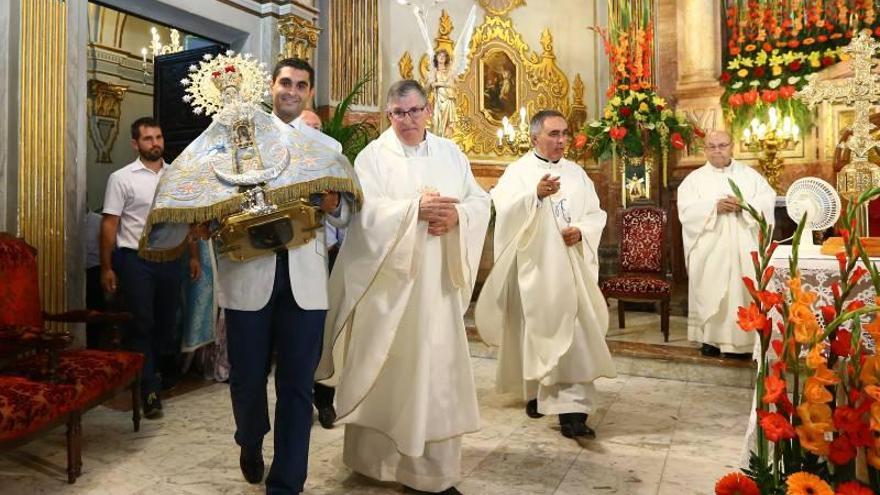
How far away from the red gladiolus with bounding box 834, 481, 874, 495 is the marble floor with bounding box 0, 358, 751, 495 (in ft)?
5.20

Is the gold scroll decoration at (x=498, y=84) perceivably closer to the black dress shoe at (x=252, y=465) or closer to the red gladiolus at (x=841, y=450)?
the black dress shoe at (x=252, y=465)

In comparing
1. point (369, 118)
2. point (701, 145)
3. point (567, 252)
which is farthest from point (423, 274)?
point (701, 145)

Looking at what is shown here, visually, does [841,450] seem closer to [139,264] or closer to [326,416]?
[326,416]

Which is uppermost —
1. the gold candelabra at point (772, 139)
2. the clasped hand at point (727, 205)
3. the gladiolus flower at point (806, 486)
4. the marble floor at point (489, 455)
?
the gold candelabra at point (772, 139)

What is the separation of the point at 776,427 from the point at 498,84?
7.98m

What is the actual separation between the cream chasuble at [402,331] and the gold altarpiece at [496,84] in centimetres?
571

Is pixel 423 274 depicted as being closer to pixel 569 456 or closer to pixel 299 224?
pixel 299 224

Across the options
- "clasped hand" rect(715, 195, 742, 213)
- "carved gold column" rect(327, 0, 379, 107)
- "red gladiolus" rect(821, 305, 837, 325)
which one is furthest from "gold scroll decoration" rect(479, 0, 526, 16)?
Result: "red gladiolus" rect(821, 305, 837, 325)

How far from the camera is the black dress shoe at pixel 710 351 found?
5.24 meters

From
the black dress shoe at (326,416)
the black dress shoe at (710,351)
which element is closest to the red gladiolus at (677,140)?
the black dress shoe at (710,351)

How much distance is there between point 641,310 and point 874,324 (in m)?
6.43

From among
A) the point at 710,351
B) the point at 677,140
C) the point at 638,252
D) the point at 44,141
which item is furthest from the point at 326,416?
the point at 677,140

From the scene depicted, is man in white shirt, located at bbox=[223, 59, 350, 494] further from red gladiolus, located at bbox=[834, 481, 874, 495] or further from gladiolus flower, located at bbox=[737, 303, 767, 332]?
red gladiolus, located at bbox=[834, 481, 874, 495]

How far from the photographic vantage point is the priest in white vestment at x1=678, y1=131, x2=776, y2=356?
5238 mm
